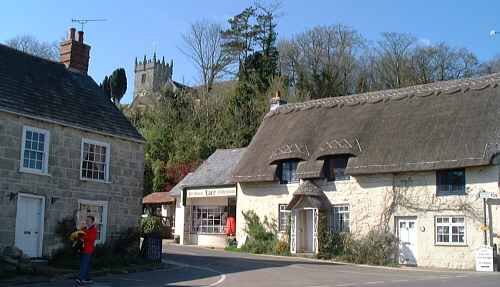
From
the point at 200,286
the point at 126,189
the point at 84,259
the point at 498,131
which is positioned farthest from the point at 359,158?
the point at 84,259

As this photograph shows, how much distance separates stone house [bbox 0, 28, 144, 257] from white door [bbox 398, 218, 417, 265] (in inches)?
453

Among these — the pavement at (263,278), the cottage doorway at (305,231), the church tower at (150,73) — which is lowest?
the pavement at (263,278)

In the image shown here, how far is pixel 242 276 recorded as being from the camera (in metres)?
18.7

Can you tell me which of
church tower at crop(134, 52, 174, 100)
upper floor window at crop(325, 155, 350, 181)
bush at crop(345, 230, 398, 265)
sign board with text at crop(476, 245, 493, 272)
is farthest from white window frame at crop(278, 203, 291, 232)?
church tower at crop(134, 52, 174, 100)

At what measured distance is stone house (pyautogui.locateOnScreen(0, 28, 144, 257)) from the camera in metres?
19.4

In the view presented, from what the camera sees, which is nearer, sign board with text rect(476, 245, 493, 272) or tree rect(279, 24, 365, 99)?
sign board with text rect(476, 245, 493, 272)

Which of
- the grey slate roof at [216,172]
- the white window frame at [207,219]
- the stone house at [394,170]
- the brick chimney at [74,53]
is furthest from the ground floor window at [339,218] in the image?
the brick chimney at [74,53]

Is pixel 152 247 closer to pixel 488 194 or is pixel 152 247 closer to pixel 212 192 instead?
pixel 212 192

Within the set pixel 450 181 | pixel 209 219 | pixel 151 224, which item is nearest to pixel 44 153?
pixel 450 181

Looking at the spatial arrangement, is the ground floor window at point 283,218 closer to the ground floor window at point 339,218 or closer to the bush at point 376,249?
the ground floor window at point 339,218

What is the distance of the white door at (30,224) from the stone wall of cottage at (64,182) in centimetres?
20

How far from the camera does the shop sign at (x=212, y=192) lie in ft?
111

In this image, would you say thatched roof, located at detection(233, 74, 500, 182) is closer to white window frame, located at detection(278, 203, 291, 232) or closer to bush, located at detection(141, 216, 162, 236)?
white window frame, located at detection(278, 203, 291, 232)

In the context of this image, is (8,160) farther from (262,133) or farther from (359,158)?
(262,133)
